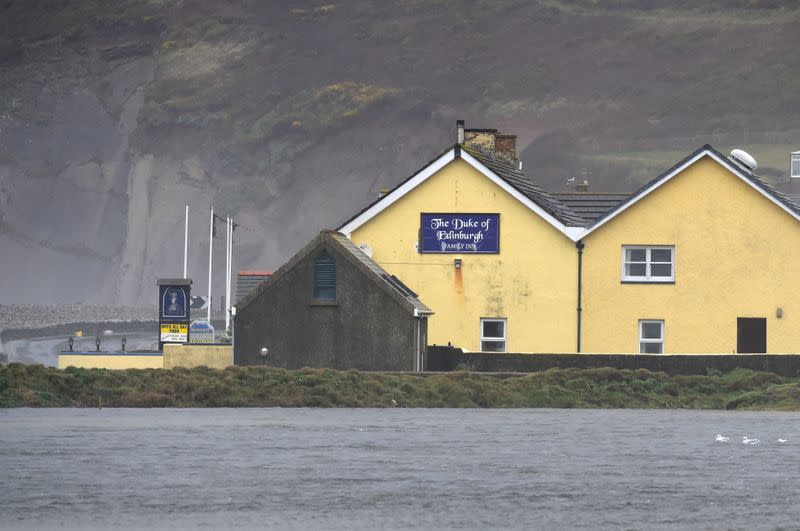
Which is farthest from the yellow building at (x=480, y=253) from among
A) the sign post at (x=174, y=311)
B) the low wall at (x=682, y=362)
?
the low wall at (x=682, y=362)

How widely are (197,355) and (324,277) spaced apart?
4.58m

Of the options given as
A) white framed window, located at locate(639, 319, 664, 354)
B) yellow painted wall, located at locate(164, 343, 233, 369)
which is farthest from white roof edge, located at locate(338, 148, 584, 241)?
yellow painted wall, located at locate(164, 343, 233, 369)

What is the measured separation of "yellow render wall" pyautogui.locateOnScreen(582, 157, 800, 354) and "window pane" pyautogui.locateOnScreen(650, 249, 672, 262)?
35 centimetres

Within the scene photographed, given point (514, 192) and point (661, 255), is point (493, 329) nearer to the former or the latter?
point (514, 192)

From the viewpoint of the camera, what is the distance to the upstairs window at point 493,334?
5884cm

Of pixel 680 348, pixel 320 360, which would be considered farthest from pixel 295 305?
pixel 680 348

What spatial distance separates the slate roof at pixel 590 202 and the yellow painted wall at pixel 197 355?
16.4 metres

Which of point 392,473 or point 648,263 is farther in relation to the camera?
point 648,263

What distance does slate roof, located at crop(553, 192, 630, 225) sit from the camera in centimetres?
6291

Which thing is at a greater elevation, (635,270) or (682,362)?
(635,270)

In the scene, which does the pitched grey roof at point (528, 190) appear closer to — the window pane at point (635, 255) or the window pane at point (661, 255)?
the window pane at point (635, 255)

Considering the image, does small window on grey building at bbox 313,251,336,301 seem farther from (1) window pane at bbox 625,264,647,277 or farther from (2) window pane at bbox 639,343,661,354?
(2) window pane at bbox 639,343,661,354

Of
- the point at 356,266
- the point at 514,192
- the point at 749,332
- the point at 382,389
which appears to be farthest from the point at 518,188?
the point at 382,389

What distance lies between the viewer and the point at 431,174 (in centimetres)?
5891
